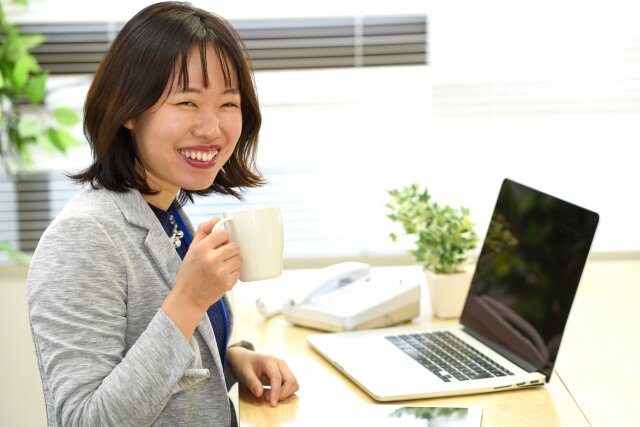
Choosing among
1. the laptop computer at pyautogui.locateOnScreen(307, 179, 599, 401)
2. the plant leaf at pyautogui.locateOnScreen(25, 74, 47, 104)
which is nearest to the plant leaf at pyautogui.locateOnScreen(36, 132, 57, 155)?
the plant leaf at pyautogui.locateOnScreen(25, 74, 47, 104)

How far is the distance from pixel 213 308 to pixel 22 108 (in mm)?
1701

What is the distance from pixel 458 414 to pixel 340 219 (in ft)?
5.25

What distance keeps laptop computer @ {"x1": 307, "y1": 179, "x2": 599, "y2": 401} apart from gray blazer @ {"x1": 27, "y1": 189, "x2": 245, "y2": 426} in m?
0.41

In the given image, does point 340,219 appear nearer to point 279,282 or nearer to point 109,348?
point 279,282

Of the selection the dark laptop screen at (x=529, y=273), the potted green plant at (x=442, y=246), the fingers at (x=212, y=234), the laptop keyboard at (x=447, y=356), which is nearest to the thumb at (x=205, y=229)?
the fingers at (x=212, y=234)

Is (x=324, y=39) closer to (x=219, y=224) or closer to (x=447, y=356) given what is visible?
(x=447, y=356)

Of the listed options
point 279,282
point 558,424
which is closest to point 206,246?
point 558,424

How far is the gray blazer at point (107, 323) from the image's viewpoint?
128cm

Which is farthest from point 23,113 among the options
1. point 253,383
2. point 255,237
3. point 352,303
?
point 255,237

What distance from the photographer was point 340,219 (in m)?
3.04

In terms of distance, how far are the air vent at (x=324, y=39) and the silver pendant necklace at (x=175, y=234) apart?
1.46m

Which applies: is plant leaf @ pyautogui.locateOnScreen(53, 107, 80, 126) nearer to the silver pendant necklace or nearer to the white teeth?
the silver pendant necklace

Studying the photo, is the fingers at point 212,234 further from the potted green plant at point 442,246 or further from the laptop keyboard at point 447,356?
the potted green plant at point 442,246

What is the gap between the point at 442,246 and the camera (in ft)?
6.89
